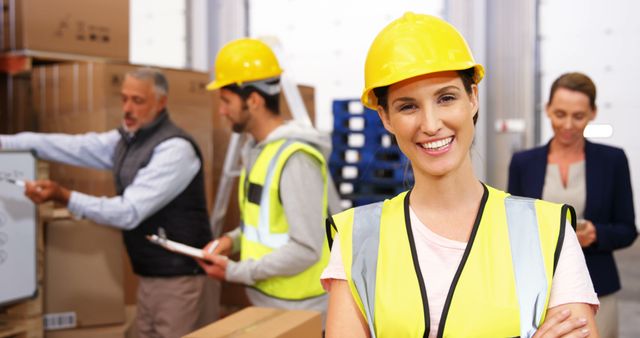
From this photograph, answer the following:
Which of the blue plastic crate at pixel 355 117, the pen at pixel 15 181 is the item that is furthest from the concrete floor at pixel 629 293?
the pen at pixel 15 181

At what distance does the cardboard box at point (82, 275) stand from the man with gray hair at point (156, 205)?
17cm

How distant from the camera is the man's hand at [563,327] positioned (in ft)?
4.25

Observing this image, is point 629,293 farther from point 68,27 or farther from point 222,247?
point 68,27

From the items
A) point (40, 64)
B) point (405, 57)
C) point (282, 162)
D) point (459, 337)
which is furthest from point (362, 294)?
point (40, 64)

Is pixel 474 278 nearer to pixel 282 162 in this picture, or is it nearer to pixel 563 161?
pixel 282 162

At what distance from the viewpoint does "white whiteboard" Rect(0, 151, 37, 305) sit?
293 cm

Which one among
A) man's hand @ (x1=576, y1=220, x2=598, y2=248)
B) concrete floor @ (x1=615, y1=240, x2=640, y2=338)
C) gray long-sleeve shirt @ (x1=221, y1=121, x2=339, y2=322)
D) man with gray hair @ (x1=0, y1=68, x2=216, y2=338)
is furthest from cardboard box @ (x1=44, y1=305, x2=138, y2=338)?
concrete floor @ (x1=615, y1=240, x2=640, y2=338)

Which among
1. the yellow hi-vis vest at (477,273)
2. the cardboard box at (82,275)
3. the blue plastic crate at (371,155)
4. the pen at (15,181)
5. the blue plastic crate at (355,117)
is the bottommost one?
the cardboard box at (82,275)

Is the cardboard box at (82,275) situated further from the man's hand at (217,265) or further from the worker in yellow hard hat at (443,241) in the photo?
the worker in yellow hard hat at (443,241)

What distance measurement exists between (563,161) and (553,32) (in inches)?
156

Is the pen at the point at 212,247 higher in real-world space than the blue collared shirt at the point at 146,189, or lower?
lower

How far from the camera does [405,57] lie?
54.6 inches

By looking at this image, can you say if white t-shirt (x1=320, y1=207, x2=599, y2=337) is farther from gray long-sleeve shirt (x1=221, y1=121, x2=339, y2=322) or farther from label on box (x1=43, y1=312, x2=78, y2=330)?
label on box (x1=43, y1=312, x2=78, y2=330)

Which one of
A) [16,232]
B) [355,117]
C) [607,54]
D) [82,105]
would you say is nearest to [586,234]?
[16,232]
